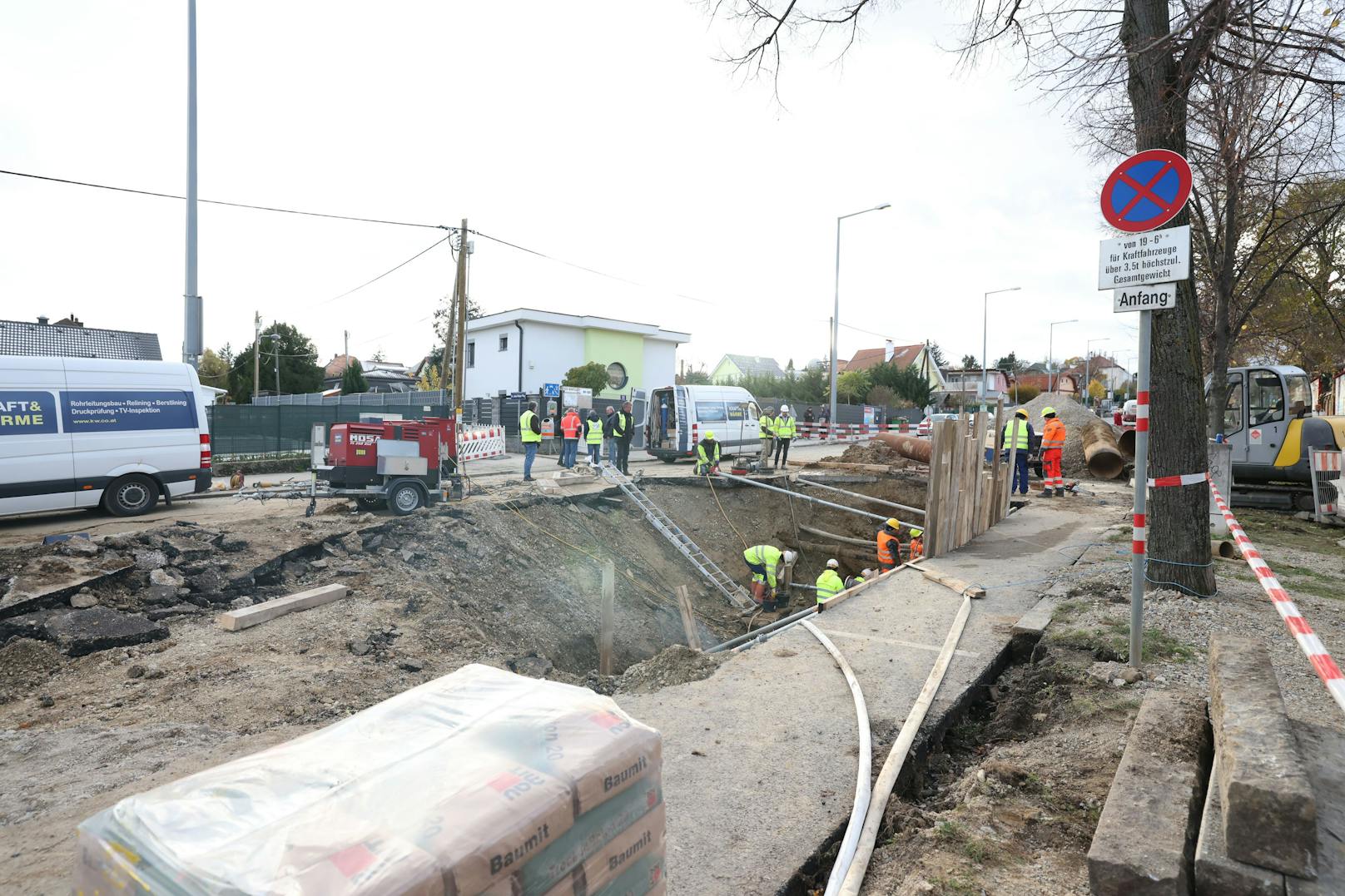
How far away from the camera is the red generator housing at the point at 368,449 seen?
10.5 m

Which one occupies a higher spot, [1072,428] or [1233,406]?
[1233,406]

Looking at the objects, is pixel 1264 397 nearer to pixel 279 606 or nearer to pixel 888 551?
pixel 888 551

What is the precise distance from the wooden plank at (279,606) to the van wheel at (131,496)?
5360 mm

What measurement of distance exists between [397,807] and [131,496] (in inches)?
467

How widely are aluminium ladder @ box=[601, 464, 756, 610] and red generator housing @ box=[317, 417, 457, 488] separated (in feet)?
12.3

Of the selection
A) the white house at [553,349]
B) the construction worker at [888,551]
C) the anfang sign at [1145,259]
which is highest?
the white house at [553,349]

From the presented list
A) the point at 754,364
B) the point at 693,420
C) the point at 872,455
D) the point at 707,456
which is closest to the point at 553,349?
the point at 693,420

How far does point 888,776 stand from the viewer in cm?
345

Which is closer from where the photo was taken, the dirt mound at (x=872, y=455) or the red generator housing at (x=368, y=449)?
the red generator housing at (x=368, y=449)

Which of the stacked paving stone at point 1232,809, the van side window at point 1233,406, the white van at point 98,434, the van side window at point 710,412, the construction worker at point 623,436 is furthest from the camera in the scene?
the van side window at point 710,412

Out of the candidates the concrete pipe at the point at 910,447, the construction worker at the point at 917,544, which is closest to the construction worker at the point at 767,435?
the concrete pipe at the point at 910,447

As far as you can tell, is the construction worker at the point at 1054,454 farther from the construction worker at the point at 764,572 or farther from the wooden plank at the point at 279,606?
the wooden plank at the point at 279,606

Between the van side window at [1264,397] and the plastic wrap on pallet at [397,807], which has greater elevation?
the van side window at [1264,397]

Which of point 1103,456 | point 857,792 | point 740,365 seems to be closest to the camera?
point 857,792
